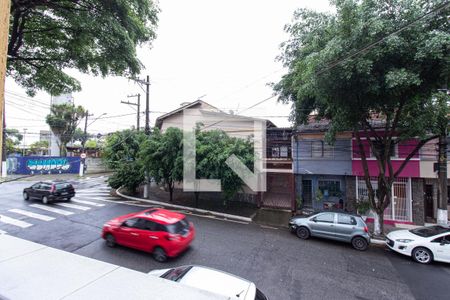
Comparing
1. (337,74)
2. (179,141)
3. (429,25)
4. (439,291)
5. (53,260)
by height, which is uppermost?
(429,25)

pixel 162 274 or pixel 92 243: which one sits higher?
pixel 162 274

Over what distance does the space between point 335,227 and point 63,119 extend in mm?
36178

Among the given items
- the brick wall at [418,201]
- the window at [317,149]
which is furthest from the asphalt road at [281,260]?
the window at [317,149]

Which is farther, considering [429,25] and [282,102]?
[282,102]

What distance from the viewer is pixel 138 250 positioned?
7812 mm

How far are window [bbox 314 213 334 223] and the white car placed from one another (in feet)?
7.56

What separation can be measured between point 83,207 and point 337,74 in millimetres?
15677

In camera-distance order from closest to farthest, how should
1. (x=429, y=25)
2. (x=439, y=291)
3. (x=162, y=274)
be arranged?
(x=162, y=274) < (x=439, y=291) < (x=429, y=25)

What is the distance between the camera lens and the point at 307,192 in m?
14.8

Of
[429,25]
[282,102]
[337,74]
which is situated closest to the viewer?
[429,25]

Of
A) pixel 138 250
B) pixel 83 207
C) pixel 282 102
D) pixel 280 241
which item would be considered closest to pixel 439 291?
pixel 280 241

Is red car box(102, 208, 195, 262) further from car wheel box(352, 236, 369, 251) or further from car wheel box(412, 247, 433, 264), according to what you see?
car wheel box(412, 247, 433, 264)

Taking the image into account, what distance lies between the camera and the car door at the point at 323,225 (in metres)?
9.40

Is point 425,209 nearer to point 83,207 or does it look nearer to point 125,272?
point 125,272
